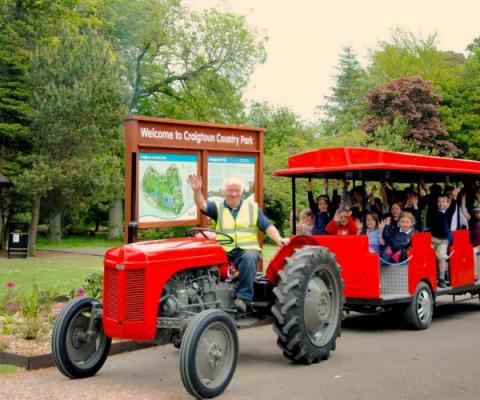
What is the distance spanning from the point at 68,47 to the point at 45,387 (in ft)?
77.0

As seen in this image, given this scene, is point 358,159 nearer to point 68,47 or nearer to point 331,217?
point 331,217

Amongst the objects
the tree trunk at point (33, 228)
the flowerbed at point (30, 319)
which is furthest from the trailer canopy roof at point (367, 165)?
the tree trunk at point (33, 228)

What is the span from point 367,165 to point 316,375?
3.48 meters

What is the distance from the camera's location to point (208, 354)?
7.00 metres

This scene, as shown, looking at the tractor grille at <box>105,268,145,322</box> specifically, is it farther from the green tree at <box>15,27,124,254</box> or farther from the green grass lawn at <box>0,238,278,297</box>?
the green tree at <box>15,27,124,254</box>

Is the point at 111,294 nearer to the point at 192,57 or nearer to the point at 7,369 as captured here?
the point at 7,369

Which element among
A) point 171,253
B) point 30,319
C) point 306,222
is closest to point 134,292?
point 171,253

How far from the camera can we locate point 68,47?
28984mm

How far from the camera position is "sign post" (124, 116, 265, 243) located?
11.0 metres

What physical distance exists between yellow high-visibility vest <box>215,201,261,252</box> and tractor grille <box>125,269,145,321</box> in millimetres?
1401

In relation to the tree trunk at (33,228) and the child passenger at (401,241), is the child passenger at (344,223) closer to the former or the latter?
the child passenger at (401,241)

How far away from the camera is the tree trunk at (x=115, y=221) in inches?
1722

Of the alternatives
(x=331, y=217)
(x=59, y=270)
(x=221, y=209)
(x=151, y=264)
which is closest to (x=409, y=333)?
(x=331, y=217)

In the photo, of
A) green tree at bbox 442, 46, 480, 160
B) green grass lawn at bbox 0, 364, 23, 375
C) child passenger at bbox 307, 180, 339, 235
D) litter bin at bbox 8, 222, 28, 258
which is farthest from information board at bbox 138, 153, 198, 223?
green tree at bbox 442, 46, 480, 160
